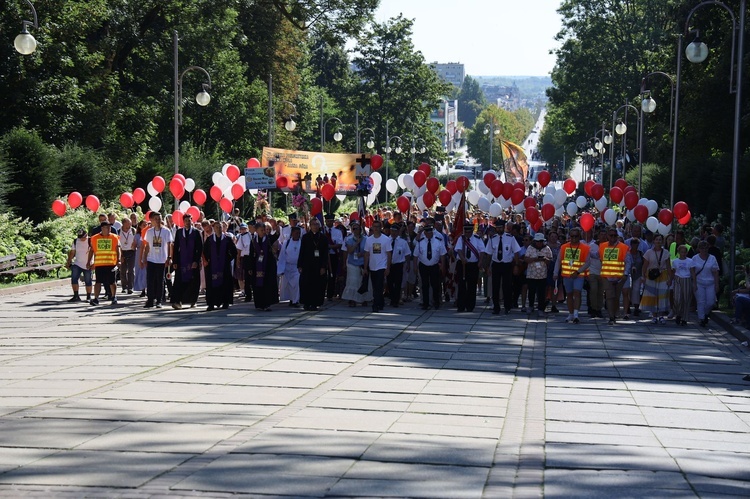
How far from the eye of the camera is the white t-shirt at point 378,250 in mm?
22156

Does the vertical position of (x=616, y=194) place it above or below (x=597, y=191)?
below

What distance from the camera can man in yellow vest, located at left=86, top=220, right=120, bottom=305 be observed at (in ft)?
71.6

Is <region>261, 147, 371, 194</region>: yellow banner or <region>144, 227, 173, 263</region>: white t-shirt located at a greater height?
<region>261, 147, 371, 194</region>: yellow banner

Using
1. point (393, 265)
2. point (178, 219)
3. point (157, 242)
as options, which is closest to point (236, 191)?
point (178, 219)

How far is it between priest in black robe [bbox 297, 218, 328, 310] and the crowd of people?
0.9 inches

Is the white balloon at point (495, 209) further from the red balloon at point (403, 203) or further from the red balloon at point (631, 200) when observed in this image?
the red balloon at point (631, 200)

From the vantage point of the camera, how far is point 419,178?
30422 millimetres

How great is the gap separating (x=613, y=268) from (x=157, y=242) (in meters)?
8.31

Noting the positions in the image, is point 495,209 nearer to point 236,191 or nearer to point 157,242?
point 236,191

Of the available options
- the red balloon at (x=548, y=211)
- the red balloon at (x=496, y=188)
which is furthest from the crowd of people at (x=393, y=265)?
the red balloon at (x=496, y=188)

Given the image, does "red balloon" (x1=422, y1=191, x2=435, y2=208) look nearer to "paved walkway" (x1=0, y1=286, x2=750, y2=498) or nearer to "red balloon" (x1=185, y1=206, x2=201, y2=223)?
"red balloon" (x1=185, y1=206, x2=201, y2=223)

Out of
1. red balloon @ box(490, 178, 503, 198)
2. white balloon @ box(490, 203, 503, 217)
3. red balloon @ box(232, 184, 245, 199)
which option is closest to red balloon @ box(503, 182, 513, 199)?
red balloon @ box(490, 178, 503, 198)

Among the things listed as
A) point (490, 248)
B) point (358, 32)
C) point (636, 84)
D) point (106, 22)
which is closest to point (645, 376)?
point (490, 248)

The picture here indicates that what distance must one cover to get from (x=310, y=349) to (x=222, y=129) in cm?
4340
